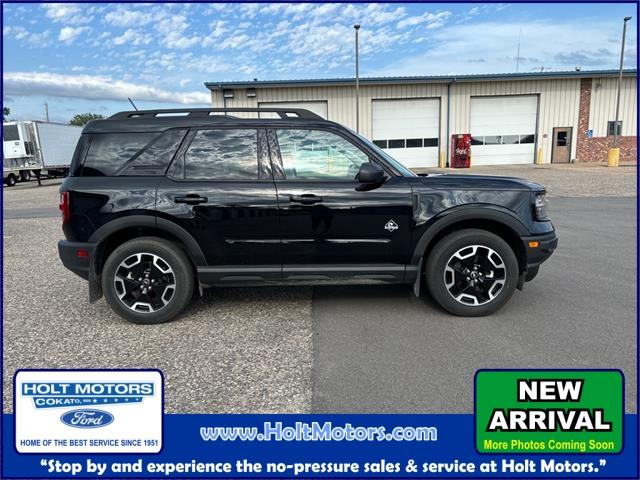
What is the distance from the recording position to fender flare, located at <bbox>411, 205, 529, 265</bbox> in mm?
4094

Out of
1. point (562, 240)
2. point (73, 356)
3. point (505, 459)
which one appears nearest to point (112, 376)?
point (73, 356)

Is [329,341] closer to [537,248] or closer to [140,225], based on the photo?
[140,225]

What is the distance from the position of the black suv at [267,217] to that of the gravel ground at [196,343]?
0.37 m

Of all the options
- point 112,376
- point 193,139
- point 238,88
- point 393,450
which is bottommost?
point 393,450

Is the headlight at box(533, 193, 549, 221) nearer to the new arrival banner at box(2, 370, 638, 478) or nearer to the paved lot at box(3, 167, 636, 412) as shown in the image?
the paved lot at box(3, 167, 636, 412)

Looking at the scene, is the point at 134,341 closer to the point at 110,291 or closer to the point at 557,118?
the point at 110,291

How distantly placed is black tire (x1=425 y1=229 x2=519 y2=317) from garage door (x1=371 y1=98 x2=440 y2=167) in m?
23.1

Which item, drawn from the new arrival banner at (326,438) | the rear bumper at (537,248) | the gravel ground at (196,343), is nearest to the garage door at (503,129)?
the rear bumper at (537,248)

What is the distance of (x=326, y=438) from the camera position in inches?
102

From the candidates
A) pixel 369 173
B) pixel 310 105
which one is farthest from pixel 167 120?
pixel 310 105

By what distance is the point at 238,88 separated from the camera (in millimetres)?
26172

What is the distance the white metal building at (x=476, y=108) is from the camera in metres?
26.2

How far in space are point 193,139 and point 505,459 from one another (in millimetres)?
3524

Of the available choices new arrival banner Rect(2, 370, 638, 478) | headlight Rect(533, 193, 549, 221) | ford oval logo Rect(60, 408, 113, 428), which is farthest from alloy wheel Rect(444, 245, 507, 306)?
ford oval logo Rect(60, 408, 113, 428)
